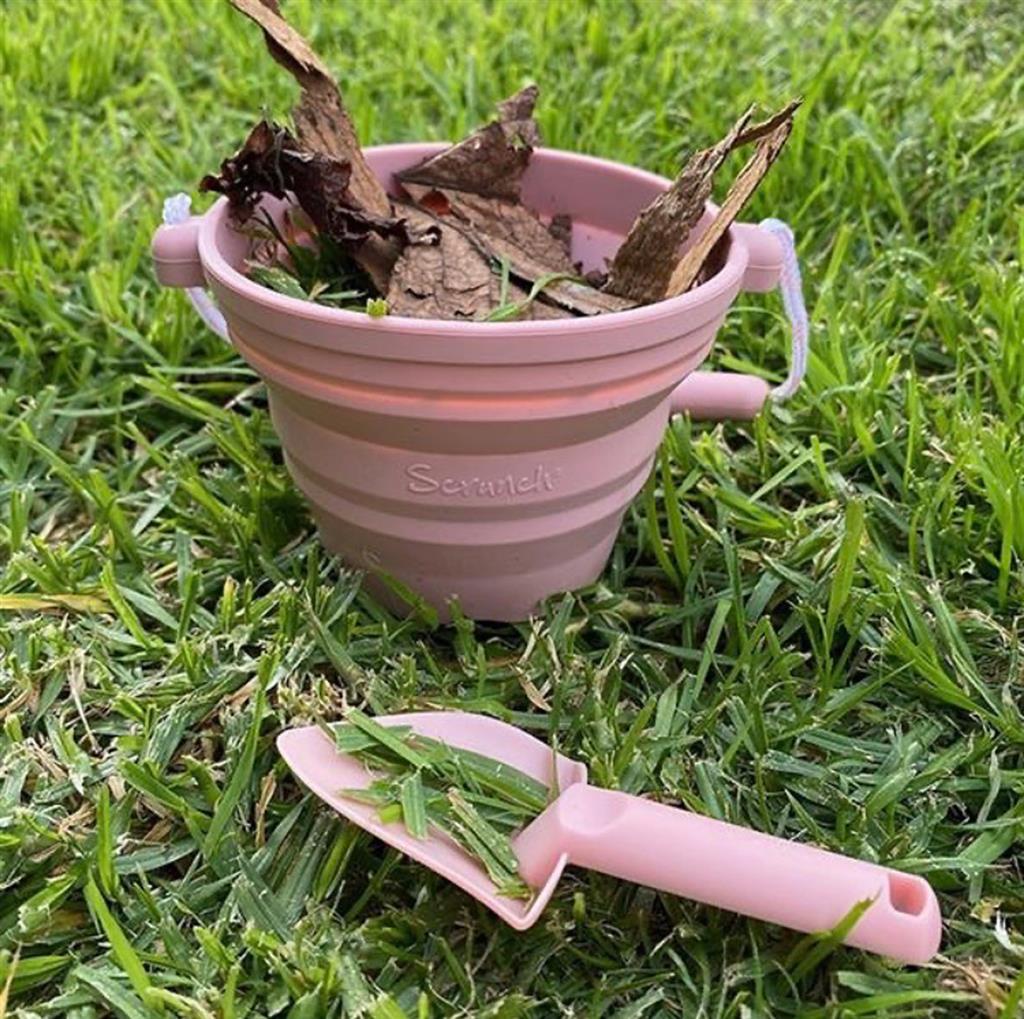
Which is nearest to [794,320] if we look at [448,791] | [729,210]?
[729,210]

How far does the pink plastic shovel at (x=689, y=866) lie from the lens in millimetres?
718

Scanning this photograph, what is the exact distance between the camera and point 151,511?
1126 millimetres

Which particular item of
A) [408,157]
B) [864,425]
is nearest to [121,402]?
[408,157]

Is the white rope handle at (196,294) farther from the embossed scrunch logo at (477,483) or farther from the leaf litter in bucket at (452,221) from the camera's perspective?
Result: the embossed scrunch logo at (477,483)

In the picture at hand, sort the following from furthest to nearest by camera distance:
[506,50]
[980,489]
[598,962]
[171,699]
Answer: [506,50] → [980,489] → [171,699] → [598,962]

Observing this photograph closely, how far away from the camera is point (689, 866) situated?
0.74 metres

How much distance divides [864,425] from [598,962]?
0.60 m

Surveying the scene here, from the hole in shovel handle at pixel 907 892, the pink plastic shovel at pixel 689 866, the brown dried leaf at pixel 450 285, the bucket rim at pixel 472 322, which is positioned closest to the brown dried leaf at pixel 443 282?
the brown dried leaf at pixel 450 285

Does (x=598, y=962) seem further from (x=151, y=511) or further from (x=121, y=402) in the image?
(x=121, y=402)

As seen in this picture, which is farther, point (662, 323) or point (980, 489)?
point (980, 489)

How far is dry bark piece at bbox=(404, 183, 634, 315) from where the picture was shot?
39.7 inches

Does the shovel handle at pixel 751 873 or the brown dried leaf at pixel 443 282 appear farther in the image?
the brown dried leaf at pixel 443 282

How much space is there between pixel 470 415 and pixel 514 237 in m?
0.30

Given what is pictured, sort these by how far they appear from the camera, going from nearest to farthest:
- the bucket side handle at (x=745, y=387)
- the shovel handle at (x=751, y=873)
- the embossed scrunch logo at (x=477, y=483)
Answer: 1. the shovel handle at (x=751, y=873)
2. the embossed scrunch logo at (x=477, y=483)
3. the bucket side handle at (x=745, y=387)
